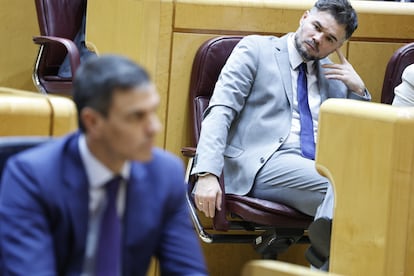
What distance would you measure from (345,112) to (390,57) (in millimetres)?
1236

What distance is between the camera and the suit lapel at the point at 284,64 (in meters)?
3.81

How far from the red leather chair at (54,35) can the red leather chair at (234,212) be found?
5.24 ft

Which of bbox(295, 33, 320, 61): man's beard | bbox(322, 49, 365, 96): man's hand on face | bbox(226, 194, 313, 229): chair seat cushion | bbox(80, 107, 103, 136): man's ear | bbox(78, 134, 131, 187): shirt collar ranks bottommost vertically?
bbox(226, 194, 313, 229): chair seat cushion

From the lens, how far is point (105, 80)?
5.73 ft

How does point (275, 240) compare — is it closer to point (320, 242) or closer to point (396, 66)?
point (320, 242)

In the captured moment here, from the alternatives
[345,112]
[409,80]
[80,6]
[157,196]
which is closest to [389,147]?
[345,112]

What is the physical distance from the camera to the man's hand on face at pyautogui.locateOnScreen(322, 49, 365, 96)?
Answer: 3.88 metres

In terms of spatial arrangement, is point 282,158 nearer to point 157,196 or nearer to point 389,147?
point 389,147

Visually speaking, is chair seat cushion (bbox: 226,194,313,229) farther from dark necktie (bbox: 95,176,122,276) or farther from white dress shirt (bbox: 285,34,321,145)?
dark necktie (bbox: 95,176,122,276)

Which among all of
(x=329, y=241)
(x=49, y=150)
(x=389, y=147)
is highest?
(x=49, y=150)

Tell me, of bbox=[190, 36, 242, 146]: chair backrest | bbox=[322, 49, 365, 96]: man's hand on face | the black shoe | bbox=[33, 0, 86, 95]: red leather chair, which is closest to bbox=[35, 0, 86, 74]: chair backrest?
bbox=[33, 0, 86, 95]: red leather chair

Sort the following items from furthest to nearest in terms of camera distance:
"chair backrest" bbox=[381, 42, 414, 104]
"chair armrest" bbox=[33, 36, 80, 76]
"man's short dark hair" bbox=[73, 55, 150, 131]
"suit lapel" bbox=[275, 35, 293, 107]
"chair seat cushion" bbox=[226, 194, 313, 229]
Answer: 1. "chair armrest" bbox=[33, 36, 80, 76]
2. "chair backrest" bbox=[381, 42, 414, 104]
3. "suit lapel" bbox=[275, 35, 293, 107]
4. "chair seat cushion" bbox=[226, 194, 313, 229]
5. "man's short dark hair" bbox=[73, 55, 150, 131]

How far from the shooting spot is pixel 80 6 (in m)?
5.57

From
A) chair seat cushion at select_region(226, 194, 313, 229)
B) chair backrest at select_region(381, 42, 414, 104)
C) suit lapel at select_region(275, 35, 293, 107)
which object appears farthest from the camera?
chair backrest at select_region(381, 42, 414, 104)
